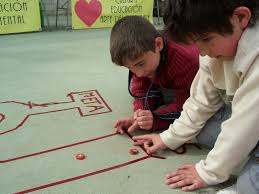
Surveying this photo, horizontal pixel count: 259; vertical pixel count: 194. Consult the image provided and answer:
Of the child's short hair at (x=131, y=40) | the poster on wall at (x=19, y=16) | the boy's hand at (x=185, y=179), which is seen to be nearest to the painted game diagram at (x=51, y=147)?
the boy's hand at (x=185, y=179)

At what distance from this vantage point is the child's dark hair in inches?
23.0

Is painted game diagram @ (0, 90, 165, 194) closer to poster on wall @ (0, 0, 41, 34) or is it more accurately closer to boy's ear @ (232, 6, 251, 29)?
boy's ear @ (232, 6, 251, 29)

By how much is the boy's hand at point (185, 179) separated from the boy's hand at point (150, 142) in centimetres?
12

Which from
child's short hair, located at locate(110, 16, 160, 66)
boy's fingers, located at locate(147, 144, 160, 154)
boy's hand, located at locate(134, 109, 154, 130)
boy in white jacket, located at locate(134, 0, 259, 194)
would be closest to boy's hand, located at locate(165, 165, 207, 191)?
boy in white jacket, located at locate(134, 0, 259, 194)

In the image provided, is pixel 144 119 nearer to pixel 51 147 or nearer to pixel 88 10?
pixel 51 147

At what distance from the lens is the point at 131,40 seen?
0.92 metres

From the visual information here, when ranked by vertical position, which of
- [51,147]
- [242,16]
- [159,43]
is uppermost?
[242,16]

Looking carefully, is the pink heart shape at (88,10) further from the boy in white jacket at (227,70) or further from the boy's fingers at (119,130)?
the boy in white jacket at (227,70)

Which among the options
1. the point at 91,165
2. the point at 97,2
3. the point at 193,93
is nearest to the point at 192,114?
the point at 193,93

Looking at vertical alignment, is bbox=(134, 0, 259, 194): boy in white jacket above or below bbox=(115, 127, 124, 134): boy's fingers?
above

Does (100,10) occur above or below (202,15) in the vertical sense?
below

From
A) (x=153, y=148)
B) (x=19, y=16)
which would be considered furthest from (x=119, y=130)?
(x=19, y=16)

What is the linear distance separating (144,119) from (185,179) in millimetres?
272

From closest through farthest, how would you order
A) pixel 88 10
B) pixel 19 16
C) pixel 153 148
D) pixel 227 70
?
pixel 227 70
pixel 153 148
pixel 19 16
pixel 88 10
